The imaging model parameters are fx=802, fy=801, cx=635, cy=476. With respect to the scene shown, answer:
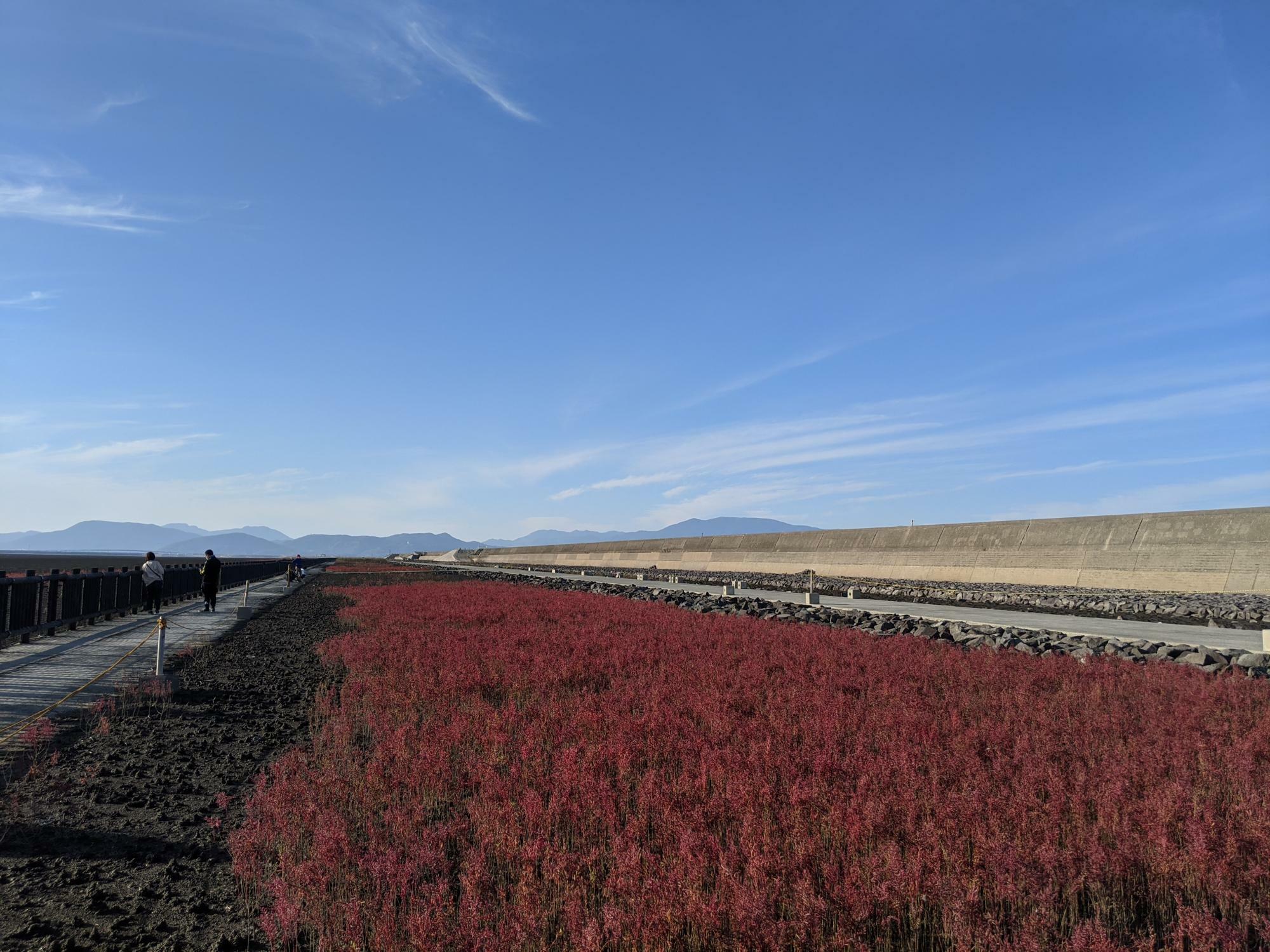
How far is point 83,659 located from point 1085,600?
88.6 feet

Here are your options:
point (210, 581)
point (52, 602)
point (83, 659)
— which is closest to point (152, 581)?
point (210, 581)

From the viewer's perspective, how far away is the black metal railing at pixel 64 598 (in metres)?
16.1

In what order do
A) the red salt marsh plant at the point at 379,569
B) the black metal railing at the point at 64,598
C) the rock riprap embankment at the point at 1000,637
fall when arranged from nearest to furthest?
the rock riprap embankment at the point at 1000,637
the black metal railing at the point at 64,598
the red salt marsh plant at the point at 379,569

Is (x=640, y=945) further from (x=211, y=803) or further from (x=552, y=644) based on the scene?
(x=552, y=644)

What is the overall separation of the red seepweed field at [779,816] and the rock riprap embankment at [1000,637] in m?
1.76

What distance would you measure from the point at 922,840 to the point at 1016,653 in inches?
348

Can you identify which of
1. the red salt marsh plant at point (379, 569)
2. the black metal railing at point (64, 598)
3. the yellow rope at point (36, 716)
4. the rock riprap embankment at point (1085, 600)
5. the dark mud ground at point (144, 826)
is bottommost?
the dark mud ground at point (144, 826)

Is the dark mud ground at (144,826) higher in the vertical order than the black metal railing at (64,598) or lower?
lower

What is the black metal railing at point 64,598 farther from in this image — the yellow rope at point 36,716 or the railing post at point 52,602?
the yellow rope at point 36,716

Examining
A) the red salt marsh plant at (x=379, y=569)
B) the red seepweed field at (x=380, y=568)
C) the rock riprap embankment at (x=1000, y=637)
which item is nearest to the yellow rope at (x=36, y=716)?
the rock riprap embankment at (x=1000, y=637)

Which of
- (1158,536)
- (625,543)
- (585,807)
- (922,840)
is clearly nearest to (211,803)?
(585,807)

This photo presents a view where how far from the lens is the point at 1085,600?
25859mm

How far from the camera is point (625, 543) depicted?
287 feet

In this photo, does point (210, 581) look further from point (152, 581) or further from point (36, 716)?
point (36, 716)
